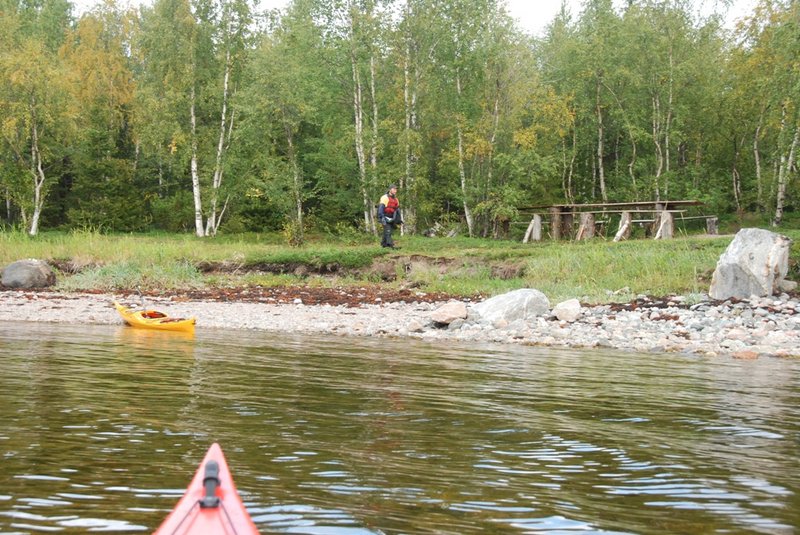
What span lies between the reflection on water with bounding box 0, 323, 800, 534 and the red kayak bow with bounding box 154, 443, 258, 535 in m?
0.96

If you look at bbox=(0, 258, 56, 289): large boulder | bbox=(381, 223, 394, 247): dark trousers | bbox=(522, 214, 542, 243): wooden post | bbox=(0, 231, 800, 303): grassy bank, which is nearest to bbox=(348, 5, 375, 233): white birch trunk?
bbox=(0, 231, 800, 303): grassy bank

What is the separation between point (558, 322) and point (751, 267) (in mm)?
5686

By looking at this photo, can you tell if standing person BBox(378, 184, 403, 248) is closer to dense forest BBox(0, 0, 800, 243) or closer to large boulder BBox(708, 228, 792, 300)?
dense forest BBox(0, 0, 800, 243)

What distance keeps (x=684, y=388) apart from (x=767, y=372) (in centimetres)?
227

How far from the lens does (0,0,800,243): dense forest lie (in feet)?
117

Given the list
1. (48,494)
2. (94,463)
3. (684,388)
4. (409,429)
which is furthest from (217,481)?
(684,388)

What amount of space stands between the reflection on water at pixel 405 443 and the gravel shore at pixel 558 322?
3.00 metres

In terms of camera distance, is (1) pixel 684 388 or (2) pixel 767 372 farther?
(2) pixel 767 372

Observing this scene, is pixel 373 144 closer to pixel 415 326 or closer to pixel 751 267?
pixel 751 267

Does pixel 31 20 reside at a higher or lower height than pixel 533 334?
higher

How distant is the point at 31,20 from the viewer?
53.6 meters

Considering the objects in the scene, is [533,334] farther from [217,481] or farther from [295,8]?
[295,8]

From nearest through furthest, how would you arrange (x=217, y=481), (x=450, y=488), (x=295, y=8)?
(x=217, y=481) < (x=450, y=488) < (x=295, y=8)

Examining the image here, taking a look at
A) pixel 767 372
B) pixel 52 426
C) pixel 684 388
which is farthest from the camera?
pixel 767 372
